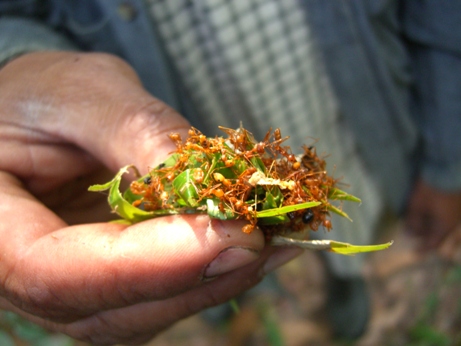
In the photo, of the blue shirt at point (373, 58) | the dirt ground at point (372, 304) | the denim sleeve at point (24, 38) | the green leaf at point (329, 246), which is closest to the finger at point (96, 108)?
the denim sleeve at point (24, 38)

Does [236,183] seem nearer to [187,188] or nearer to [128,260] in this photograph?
[187,188]

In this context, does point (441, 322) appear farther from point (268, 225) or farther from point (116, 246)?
point (116, 246)

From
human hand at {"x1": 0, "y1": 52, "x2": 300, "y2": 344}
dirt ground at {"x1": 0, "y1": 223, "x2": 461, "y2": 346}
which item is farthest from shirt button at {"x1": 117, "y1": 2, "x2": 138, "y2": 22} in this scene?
dirt ground at {"x1": 0, "y1": 223, "x2": 461, "y2": 346}

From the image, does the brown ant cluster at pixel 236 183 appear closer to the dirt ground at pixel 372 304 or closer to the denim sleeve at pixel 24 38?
the denim sleeve at pixel 24 38

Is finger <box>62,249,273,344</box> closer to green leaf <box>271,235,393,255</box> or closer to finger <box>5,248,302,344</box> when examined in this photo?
finger <box>5,248,302,344</box>

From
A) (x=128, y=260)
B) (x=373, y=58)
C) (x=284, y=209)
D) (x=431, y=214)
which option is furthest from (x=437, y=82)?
(x=128, y=260)

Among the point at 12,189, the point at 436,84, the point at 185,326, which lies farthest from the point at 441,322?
the point at 12,189
